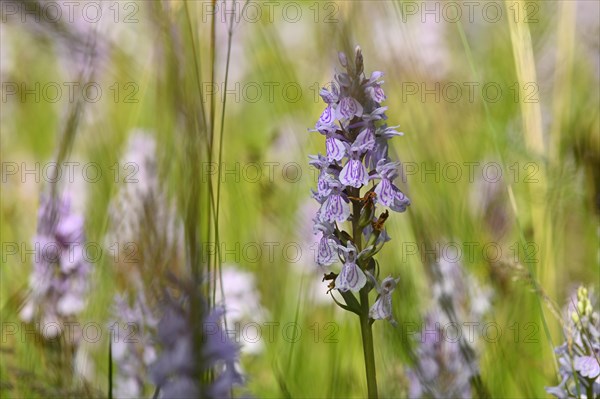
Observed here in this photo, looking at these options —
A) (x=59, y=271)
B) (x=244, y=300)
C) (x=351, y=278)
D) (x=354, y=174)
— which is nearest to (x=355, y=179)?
(x=354, y=174)

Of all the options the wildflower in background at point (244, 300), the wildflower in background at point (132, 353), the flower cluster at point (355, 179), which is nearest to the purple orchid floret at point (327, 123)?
the flower cluster at point (355, 179)

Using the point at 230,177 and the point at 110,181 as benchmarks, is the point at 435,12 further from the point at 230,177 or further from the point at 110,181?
the point at 110,181

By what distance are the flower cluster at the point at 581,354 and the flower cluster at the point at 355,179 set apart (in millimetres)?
321

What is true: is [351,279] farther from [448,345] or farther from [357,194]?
[448,345]

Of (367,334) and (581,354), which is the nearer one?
(367,334)

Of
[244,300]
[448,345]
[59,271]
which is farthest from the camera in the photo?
[244,300]

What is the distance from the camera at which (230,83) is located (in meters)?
4.68

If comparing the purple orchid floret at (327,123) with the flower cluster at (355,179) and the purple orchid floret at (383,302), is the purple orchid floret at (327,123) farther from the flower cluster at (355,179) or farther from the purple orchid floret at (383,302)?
the purple orchid floret at (383,302)

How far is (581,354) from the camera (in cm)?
121

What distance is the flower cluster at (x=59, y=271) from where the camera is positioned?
71.7 inches

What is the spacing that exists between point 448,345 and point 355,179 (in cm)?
91

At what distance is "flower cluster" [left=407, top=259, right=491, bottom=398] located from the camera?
1438 mm

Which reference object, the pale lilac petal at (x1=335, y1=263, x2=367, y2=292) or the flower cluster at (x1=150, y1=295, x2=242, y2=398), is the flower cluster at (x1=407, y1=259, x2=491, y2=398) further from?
the flower cluster at (x1=150, y1=295, x2=242, y2=398)

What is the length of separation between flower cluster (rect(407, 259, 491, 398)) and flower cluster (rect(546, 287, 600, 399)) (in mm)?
169
